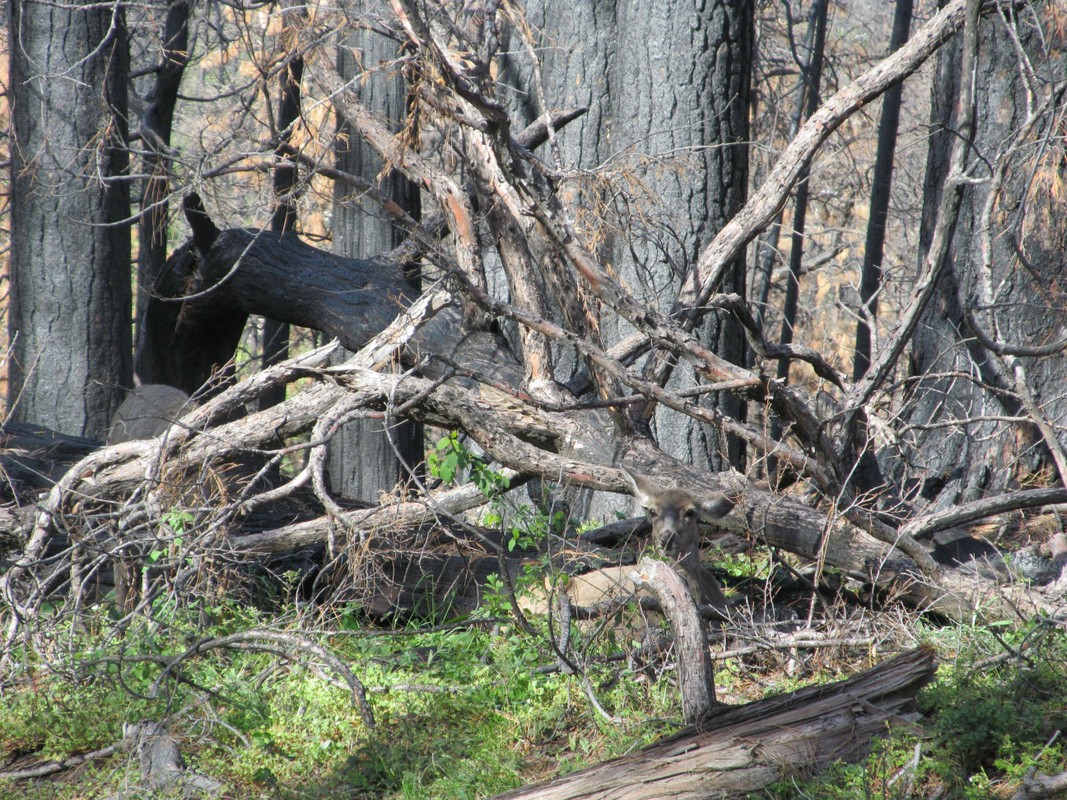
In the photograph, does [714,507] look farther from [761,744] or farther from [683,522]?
[761,744]

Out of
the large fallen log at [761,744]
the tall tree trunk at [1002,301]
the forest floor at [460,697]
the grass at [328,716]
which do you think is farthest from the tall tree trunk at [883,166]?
the large fallen log at [761,744]

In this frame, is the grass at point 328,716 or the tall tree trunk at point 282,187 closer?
the grass at point 328,716

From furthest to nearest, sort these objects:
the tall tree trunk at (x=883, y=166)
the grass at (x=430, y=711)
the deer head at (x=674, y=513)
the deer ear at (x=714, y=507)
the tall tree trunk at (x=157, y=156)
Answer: the tall tree trunk at (x=883, y=166) < the tall tree trunk at (x=157, y=156) < the deer ear at (x=714, y=507) < the deer head at (x=674, y=513) < the grass at (x=430, y=711)

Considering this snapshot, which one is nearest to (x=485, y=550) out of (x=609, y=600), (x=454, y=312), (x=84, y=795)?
(x=609, y=600)

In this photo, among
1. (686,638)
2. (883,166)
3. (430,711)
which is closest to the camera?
(686,638)

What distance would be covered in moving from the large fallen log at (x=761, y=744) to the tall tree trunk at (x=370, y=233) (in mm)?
5419

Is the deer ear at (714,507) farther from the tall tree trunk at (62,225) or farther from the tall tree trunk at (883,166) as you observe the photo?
the tall tree trunk at (883,166)

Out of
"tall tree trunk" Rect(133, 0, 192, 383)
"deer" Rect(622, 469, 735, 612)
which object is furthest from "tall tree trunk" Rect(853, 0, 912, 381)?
"tall tree trunk" Rect(133, 0, 192, 383)

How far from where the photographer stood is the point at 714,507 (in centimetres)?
456

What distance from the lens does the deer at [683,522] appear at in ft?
14.4

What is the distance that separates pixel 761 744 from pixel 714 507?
1.58m

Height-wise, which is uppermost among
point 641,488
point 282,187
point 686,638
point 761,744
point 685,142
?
point 282,187

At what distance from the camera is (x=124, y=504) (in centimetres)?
469

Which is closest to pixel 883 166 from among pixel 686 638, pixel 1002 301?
pixel 1002 301
